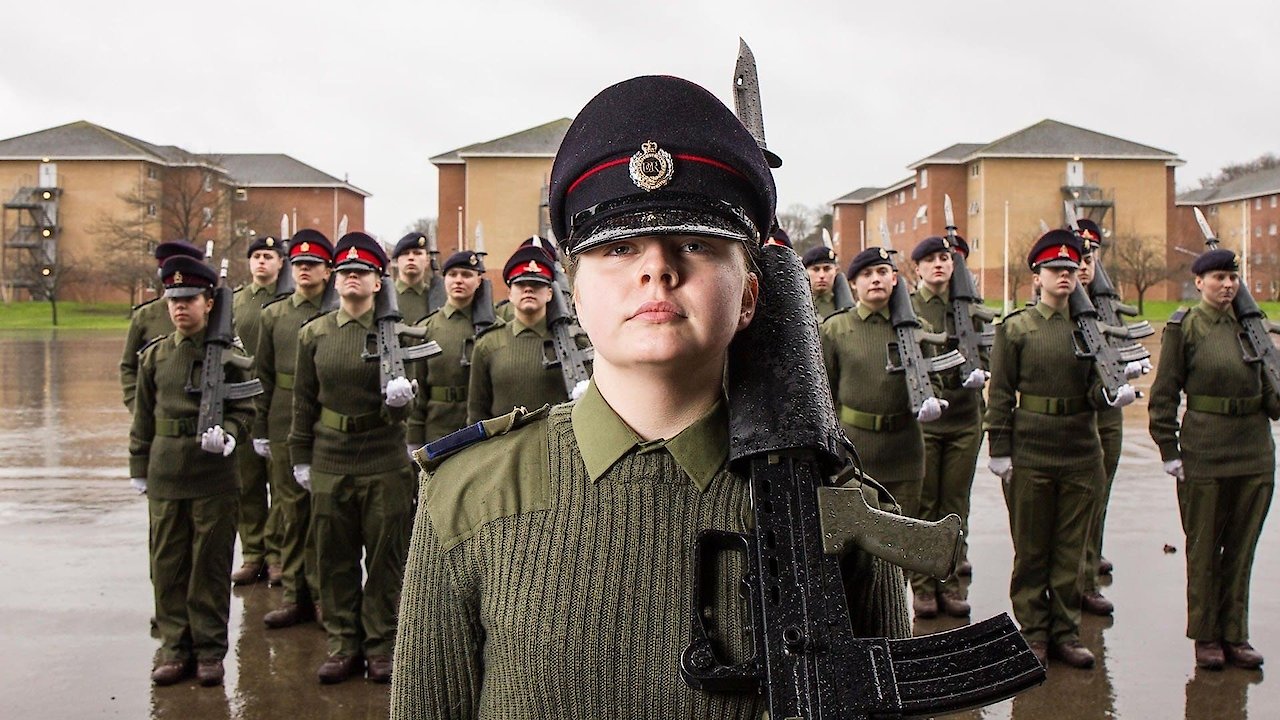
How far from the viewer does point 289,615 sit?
23.0 ft

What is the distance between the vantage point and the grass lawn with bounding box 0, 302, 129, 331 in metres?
45.4

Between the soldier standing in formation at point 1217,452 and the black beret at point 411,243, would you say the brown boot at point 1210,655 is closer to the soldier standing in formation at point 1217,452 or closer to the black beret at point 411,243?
the soldier standing in formation at point 1217,452

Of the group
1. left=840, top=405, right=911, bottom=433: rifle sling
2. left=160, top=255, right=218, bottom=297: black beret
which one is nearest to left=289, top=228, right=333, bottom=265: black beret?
left=160, top=255, right=218, bottom=297: black beret

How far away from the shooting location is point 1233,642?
6.12 m

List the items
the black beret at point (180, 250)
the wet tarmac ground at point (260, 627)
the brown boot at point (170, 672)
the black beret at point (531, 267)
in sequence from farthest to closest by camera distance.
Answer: the black beret at point (531, 267)
the black beret at point (180, 250)
the brown boot at point (170, 672)
the wet tarmac ground at point (260, 627)

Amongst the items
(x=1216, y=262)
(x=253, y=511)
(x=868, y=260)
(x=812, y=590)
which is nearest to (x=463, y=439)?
(x=812, y=590)

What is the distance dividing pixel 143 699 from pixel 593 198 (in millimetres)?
5054

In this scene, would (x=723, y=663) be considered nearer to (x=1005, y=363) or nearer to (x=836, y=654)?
(x=836, y=654)

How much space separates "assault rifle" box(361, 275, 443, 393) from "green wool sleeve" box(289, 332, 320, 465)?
0.32 meters

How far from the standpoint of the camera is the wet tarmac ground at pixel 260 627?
5570mm

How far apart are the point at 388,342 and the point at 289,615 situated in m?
1.90

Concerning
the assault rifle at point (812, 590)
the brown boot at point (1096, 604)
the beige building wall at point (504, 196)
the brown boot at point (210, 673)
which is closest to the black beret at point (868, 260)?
the brown boot at point (1096, 604)

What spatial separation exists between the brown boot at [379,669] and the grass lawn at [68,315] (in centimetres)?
4149

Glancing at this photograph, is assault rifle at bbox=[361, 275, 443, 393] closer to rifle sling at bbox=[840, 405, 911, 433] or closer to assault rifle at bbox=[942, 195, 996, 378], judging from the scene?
rifle sling at bbox=[840, 405, 911, 433]
